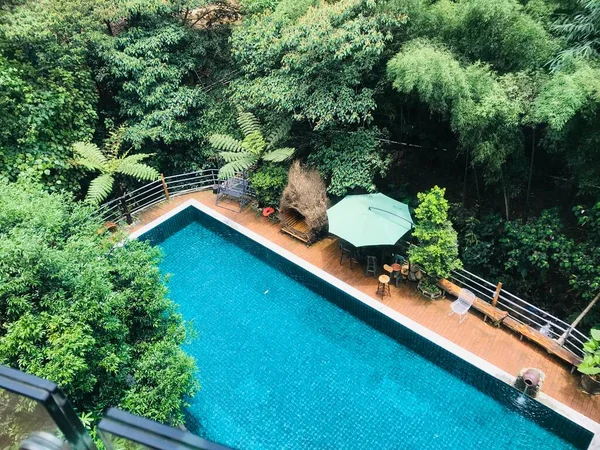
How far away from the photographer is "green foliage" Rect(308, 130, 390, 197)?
9.95 meters

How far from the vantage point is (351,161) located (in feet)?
33.2

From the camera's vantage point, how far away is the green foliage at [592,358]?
270 inches

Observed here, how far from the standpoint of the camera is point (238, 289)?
993cm

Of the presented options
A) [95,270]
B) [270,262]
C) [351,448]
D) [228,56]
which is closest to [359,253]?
[270,262]

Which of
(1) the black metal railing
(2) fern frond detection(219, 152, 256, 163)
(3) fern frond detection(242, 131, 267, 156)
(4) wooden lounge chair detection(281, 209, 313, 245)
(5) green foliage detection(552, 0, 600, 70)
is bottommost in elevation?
(4) wooden lounge chair detection(281, 209, 313, 245)

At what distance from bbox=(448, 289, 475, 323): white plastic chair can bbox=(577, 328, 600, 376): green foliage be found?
79.7 inches

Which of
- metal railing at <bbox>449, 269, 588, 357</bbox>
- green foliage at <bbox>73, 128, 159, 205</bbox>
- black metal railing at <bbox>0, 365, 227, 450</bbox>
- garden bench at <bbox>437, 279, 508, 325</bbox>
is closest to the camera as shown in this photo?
black metal railing at <bbox>0, 365, 227, 450</bbox>

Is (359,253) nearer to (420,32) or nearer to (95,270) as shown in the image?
(420,32)

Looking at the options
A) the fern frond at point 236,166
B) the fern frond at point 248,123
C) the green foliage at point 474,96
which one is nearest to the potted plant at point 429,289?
the green foliage at point 474,96

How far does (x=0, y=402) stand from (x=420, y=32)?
31.9ft

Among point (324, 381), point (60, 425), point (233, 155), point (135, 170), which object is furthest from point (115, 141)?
point (60, 425)

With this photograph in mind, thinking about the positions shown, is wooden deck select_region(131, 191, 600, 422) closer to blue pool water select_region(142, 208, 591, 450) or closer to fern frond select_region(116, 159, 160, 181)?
blue pool water select_region(142, 208, 591, 450)

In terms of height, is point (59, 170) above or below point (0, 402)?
below

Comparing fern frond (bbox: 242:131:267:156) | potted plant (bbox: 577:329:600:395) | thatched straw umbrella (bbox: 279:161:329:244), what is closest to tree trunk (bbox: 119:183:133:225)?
fern frond (bbox: 242:131:267:156)
